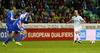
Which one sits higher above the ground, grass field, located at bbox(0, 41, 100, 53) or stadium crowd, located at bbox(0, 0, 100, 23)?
stadium crowd, located at bbox(0, 0, 100, 23)

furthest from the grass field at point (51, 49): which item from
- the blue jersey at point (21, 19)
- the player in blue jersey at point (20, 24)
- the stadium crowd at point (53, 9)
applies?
the stadium crowd at point (53, 9)

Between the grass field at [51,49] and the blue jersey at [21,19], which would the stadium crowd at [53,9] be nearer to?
the blue jersey at [21,19]

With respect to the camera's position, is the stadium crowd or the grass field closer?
the grass field

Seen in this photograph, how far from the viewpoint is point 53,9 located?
26.5m

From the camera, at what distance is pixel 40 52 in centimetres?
1171

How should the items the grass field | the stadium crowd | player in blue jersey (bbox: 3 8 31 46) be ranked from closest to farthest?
1. the grass field
2. player in blue jersey (bbox: 3 8 31 46)
3. the stadium crowd

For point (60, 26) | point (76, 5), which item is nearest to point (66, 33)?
point (60, 26)

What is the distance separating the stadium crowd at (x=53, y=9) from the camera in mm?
24734

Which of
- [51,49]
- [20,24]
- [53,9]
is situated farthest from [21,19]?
[53,9]

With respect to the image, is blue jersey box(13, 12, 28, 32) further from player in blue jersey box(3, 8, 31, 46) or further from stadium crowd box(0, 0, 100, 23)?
stadium crowd box(0, 0, 100, 23)

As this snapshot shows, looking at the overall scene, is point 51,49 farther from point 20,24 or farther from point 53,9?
point 53,9

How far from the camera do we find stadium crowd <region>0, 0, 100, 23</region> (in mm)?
24734

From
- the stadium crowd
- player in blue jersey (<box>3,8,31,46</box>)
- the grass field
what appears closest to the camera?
the grass field

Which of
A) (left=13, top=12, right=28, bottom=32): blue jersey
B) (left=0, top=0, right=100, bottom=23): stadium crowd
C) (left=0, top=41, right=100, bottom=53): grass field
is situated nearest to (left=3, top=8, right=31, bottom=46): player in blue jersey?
(left=13, top=12, right=28, bottom=32): blue jersey
